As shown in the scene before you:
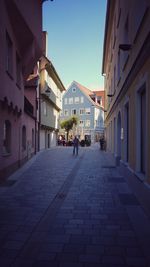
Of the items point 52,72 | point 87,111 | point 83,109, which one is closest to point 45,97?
point 52,72

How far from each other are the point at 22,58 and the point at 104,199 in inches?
358

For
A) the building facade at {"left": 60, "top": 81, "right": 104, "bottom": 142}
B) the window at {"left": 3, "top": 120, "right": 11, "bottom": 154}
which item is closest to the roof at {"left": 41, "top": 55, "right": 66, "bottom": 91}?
the window at {"left": 3, "top": 120, "right": 11, "bottom": 154}

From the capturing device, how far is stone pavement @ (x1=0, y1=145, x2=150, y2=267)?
4.24m

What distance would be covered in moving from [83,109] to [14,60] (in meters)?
53.7

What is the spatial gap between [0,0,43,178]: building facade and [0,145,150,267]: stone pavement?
284cm

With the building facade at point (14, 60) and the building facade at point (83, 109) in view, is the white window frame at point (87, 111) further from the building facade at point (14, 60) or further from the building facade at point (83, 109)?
the building facade at point (14, 60)

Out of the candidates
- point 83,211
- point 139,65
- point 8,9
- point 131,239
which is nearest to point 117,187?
point 83,211

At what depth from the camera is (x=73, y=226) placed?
18.8 ft

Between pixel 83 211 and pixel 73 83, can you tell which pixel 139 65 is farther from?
pixel 73 83

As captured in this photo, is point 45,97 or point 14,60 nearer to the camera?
point 14,60

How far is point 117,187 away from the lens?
992cm

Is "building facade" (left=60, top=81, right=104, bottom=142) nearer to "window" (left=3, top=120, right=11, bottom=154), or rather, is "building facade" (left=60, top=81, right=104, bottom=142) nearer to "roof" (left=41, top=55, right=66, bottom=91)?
"roof" (left=41, top=55, right=66, bottom=91)

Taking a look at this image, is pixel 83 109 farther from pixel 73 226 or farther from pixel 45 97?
pixel 73 226

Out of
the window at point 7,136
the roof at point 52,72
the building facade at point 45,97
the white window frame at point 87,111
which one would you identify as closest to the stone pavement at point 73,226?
the window at point 7,136
